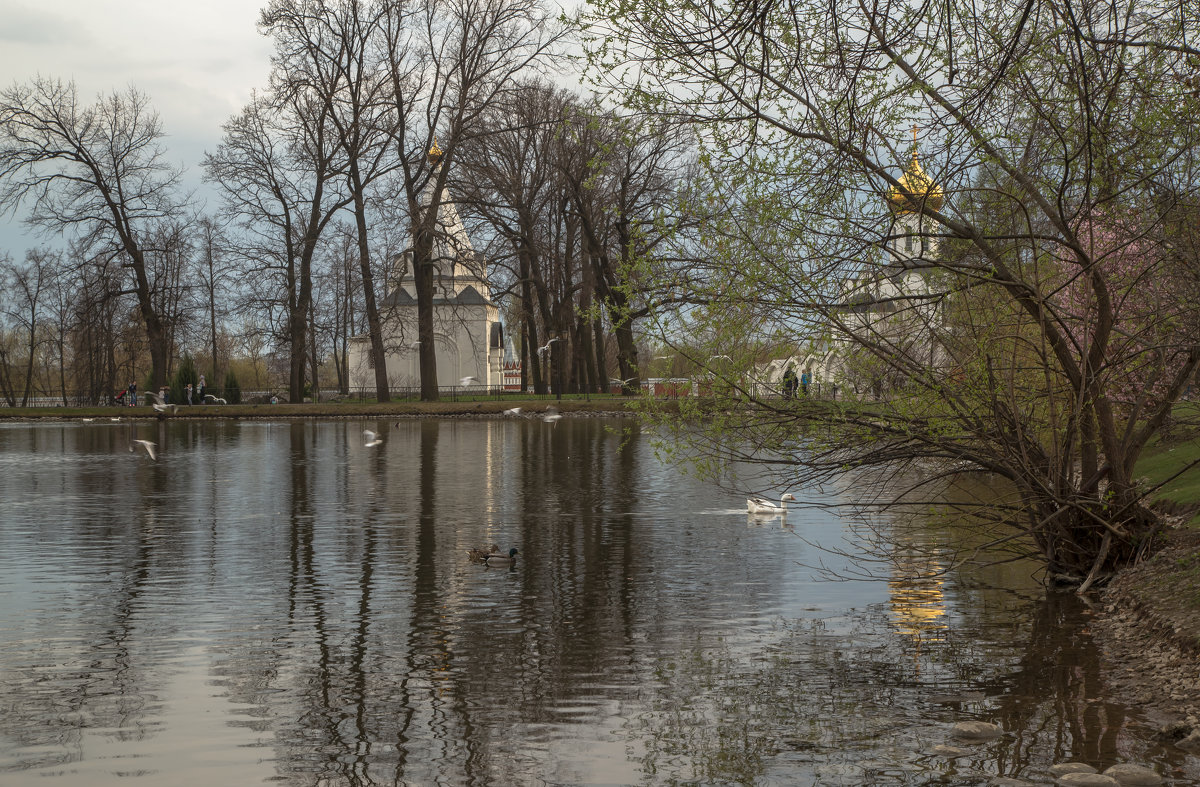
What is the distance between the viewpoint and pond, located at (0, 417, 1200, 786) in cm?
675

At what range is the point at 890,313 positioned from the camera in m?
9.97

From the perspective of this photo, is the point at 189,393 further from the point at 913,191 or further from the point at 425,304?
the point at 913,191

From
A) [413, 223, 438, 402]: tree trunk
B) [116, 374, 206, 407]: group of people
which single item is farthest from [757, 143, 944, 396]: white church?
[116, 374, 206, 407]: group of people

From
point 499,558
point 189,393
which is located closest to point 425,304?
point 189,393

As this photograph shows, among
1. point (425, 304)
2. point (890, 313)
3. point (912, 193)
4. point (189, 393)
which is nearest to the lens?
point (912, 193)

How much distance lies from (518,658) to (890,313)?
428 centimetres

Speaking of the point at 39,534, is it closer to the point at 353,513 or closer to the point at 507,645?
the point at 353,513

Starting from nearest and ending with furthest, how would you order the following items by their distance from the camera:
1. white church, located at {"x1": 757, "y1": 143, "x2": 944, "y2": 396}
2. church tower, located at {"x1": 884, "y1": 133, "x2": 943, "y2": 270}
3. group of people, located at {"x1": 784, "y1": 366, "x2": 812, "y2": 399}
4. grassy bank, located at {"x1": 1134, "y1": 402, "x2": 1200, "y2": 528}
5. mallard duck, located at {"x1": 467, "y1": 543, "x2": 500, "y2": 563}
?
1. church tower, located at {"x1": 884, "y1": 133, "x2": 943, "y2": 270}
2. white church, located at {"x1": 757, "y1": 143, "x2": 944, "y2": 396}
3. group of people, located at {"x1": 784, "y1": 366, "x2": 812, "y2": 399}
4. grassy bank, located at {"x1": 1134, "y1": 402, "x2": 1200, "y2": 528}
5. mallard duck, located at {"x1": 467, "y1": 543, "x2": 500, "y2": 563}

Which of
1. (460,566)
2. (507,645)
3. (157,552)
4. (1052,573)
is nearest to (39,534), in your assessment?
(157,552)

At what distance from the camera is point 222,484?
22125mm

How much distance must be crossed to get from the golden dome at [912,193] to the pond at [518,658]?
3.53m

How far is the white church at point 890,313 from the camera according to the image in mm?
9469

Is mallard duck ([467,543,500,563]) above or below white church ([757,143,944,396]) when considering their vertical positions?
below

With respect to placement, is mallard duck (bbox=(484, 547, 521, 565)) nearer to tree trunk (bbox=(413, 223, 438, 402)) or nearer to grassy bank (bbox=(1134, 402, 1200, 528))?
grassy bank (bbox=(1134, 402, 1200, 528))
